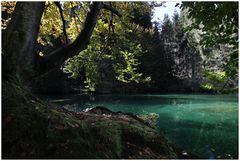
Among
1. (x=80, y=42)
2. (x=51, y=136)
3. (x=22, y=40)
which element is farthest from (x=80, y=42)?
(x=51, y=136)

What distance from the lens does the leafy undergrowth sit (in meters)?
4.86

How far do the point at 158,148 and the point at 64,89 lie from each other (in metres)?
39.7

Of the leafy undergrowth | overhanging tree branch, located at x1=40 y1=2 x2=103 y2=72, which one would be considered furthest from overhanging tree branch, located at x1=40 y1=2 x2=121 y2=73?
the leafy undergrowth

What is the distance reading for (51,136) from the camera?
508 centimetres

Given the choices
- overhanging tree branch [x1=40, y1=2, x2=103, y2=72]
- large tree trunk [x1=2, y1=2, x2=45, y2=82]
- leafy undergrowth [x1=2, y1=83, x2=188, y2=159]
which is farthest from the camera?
overhanging tree branch [x1=40, y1=2, x2=103, y2=72]

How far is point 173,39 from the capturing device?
56.0 metres

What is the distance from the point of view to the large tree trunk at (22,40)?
6.42 meters

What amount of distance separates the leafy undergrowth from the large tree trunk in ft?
2.43

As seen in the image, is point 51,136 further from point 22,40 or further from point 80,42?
point 80,42

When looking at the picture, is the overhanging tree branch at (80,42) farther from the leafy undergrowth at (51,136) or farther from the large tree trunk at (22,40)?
the leafy undergrowth at (51,136)

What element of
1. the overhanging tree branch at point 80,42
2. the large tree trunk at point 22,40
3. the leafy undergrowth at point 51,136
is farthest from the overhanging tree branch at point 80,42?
the leafy undergrowth at point 51,136

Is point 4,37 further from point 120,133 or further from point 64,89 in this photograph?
point 64,89

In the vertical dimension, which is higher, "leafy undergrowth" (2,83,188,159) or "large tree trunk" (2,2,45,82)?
"large tree trunk" (2,2,45,82)

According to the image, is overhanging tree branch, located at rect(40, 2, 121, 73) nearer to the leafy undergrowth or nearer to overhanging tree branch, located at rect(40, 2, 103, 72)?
overhanging tree branch, located at rect(40, 2, 103, 72)
